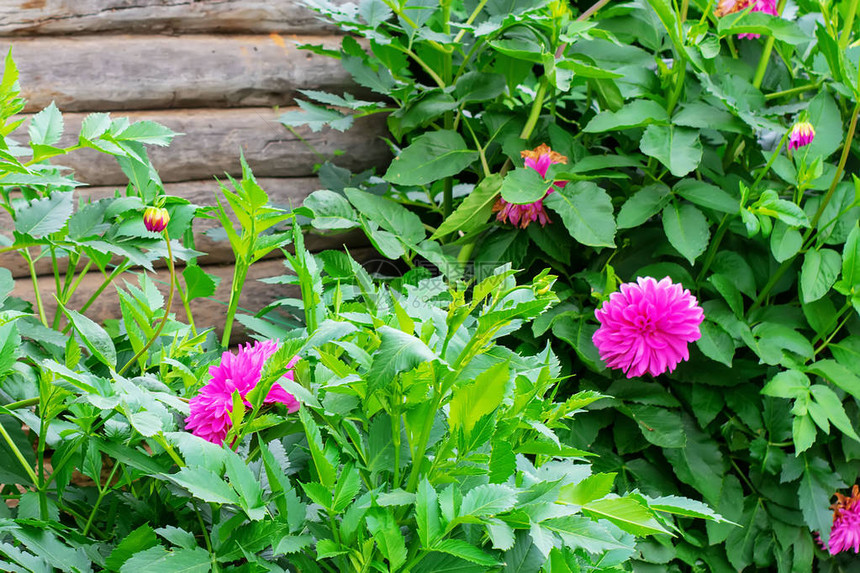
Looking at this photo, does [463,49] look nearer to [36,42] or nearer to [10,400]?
[36,42]

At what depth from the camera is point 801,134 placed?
1207 mm

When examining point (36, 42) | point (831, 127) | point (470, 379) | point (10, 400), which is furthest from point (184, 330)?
point (831, 127)

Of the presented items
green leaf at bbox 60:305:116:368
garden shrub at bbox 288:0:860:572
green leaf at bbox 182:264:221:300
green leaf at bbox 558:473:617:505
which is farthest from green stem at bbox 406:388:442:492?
garden shrub at bbox 288:0:860:572

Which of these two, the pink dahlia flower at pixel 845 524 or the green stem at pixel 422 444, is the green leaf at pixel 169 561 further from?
the pink dahlia flower at pixel 845 524

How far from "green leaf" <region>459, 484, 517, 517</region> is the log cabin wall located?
36.5 inches

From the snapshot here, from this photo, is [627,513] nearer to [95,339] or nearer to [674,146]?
[95,339]

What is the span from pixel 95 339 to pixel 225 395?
0.56ft

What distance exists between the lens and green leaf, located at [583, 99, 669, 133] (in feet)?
4.11

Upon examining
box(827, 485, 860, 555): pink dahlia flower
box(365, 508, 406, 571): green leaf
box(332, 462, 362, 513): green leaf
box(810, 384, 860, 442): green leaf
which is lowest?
box(827, 485, 860, 555): pink dahlia flower

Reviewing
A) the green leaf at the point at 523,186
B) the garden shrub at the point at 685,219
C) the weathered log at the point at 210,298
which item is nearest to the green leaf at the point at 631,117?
the garden shrub at the point at 685,219

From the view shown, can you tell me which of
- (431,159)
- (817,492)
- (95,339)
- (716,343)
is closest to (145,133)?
(95,339)

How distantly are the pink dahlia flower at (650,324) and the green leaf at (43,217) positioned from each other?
77 cm

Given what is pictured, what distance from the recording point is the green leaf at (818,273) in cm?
122

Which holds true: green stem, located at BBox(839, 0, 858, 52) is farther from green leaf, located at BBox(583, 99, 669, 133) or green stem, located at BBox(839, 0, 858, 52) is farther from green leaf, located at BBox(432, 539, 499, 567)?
green leaf, located at BBox(432, 539, 499, 567)
